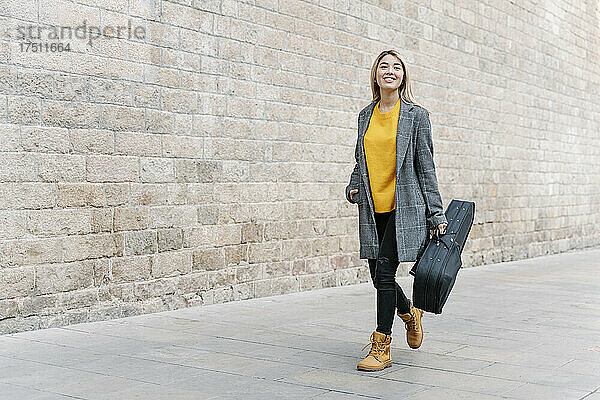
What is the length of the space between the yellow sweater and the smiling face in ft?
0.41

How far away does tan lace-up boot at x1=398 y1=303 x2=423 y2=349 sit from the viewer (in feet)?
16.1

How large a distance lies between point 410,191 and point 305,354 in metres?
1.18

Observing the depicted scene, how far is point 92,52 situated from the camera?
6156mm

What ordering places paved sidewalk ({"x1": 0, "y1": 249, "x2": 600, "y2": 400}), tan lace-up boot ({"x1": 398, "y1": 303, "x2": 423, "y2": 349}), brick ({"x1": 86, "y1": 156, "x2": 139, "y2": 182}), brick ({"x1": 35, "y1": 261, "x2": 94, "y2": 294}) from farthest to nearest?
1. brick ({"x1": 86, "y1": 156, "x2": 139, "y2": 182})
2. brick ({"x1": 35, "y1": 261, "x2": 94, "y2": 294})
3. tan lace-up boot ({"x1": 398, "y1": 303, "x2": 423, "y2": 349})
4. paved sidewalk ({"x1": 0, "y1": 249, "x2": 600, "y2": 400})

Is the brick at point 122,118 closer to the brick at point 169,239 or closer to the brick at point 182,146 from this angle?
the brick at point 182,146

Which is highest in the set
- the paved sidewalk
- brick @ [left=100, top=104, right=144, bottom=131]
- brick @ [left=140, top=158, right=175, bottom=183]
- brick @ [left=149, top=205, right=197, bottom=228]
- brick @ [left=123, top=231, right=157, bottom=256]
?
brick @ [left=100, top=104, right=144, bottom=131]

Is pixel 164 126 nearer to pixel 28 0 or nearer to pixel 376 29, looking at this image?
pixel 28 0

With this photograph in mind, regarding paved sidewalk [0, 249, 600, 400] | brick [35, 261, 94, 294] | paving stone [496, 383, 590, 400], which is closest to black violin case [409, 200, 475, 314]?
paved sidewalk [0, 249, 600, 400]

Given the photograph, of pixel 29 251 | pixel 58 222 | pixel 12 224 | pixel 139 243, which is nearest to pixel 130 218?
pixel 139 243

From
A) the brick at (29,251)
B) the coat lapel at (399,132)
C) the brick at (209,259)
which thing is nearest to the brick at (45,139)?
the brick at (29,251)

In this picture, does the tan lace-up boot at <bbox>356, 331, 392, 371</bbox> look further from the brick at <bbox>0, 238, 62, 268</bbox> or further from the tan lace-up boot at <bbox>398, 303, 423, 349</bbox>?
the brick at <bbox>0, 238, 62, 268</bbox>

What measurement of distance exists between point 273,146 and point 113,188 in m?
1.95

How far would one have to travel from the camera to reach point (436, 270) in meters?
4.51

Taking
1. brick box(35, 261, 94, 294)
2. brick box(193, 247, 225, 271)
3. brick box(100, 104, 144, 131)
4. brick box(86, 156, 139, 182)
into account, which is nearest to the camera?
brick box(35, 261, 94, 294)
